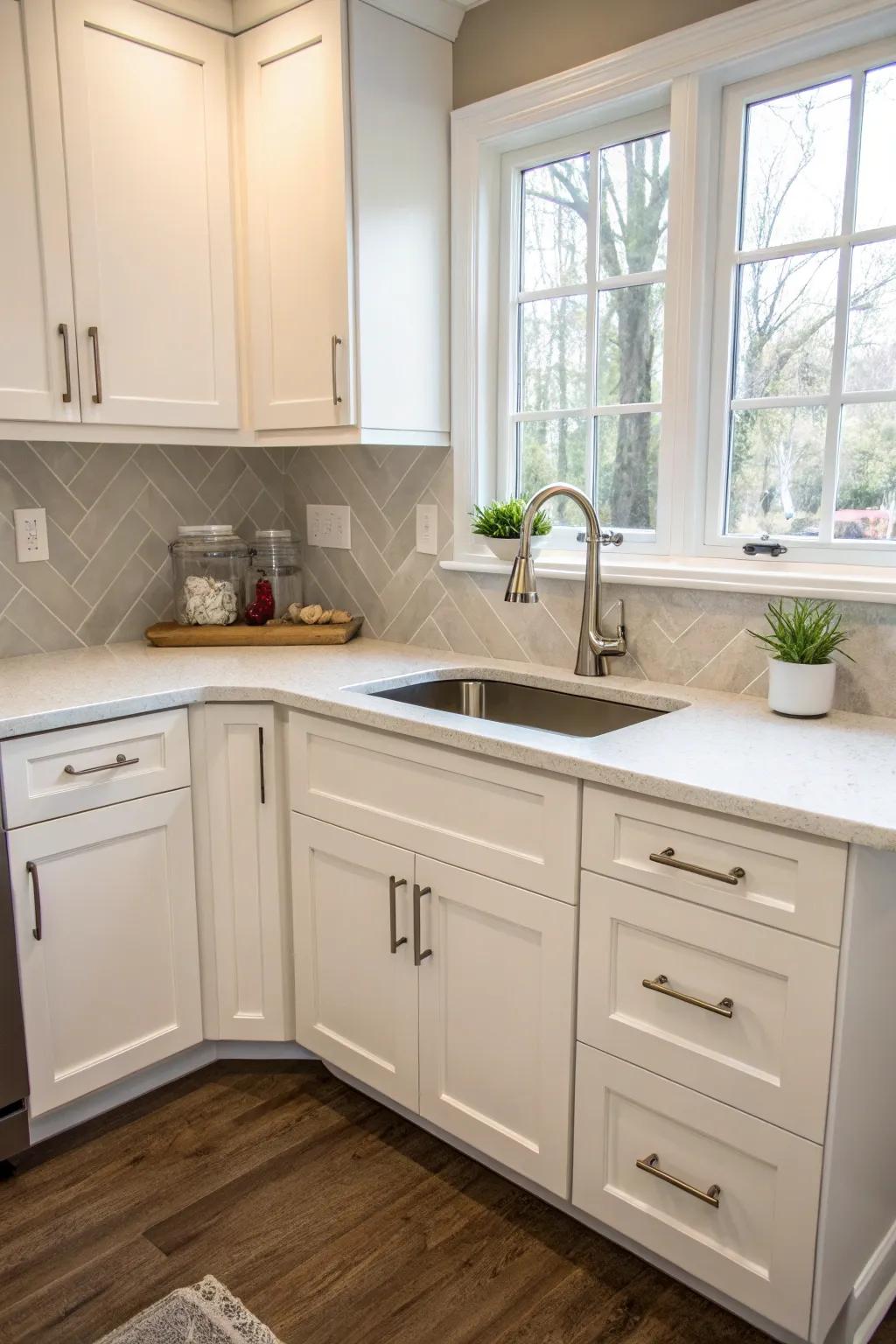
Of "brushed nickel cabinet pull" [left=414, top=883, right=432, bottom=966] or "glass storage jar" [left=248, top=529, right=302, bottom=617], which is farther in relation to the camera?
"glass storage jar" [left=248, top=529, right=302, bottom=617]

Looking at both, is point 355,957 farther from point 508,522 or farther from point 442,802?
point 508,522

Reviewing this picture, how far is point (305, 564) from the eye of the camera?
293 centimetres

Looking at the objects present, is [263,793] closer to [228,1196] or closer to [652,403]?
[228,1196]

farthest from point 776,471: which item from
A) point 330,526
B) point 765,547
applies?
point 330,526

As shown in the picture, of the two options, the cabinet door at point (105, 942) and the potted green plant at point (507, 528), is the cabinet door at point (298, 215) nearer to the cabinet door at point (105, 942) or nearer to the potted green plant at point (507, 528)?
the potted green plant at point (507, 528)

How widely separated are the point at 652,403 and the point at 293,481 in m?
1.16

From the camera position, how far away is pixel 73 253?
213cm

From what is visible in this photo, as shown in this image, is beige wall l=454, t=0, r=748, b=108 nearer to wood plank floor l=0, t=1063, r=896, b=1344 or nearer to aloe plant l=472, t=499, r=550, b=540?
aloe plant l=472, t=499, r=550, b=540

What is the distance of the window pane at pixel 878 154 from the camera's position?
1.79 metres

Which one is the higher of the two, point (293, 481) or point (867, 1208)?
point (293, 481)

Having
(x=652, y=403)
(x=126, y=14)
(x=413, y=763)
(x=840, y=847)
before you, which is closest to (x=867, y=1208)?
(x=840, y=847)

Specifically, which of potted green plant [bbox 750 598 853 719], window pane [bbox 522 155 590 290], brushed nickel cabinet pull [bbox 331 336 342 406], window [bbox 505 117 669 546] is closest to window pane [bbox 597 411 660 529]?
window [bbox 505 117 669 546]

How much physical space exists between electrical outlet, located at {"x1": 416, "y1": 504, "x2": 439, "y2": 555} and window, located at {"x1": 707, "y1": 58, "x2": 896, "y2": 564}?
72 cm

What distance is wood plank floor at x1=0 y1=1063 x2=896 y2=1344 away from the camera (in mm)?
1609
